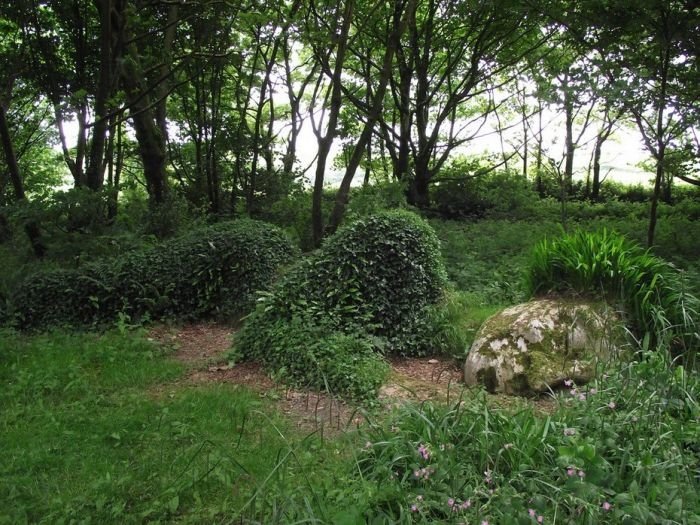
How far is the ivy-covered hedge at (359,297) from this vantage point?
5.34 metres

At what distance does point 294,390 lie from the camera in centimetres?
462

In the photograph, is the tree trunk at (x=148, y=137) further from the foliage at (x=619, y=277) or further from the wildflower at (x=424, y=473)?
the wildflower at (x=424, y=473)

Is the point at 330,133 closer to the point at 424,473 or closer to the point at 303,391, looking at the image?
the point at 303,391

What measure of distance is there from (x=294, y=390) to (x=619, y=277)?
2988mm

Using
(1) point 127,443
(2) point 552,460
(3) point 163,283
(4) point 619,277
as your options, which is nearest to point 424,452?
(2) point 552,460

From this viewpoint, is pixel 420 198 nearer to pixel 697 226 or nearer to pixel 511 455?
pixel 697 226

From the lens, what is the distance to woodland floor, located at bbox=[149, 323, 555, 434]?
403 centimetres

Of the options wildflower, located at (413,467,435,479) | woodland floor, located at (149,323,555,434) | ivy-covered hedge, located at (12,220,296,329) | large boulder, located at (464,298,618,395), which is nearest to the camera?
wildflower, located at (413,467,435,479)

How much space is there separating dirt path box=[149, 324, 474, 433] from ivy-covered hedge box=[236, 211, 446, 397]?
256 mm

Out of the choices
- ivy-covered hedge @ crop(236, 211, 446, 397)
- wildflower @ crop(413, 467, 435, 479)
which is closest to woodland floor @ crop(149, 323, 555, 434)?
ivy-covered hedge @ crop(236, 211, 446, 397)

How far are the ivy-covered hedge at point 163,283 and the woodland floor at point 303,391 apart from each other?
0.44 m

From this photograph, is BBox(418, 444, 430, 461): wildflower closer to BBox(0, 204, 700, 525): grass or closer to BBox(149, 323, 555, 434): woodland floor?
BBox(0, 204, 700, 525): grass

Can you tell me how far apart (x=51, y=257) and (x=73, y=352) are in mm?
2764

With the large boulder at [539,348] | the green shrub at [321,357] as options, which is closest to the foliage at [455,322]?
the large boulder at [539,348]
